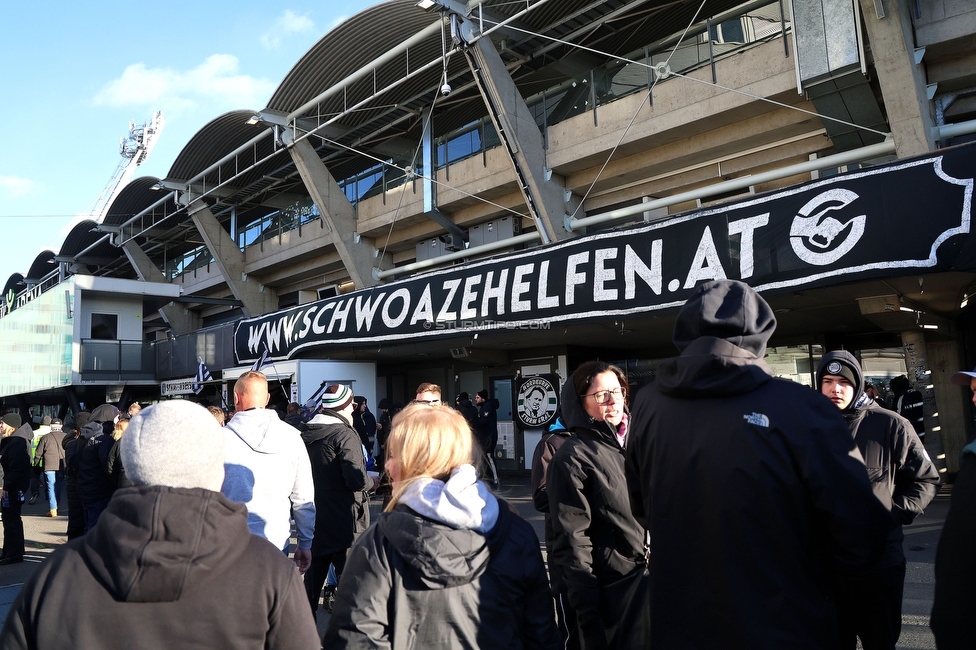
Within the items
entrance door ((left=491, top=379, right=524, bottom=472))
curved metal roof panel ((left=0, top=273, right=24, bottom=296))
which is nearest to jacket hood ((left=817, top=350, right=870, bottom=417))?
entrance door ((left=491, top=379, right=524, bottom=472))

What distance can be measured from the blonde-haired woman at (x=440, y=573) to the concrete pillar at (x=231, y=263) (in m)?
22.1

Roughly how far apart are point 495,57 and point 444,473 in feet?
42.3

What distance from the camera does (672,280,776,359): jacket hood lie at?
6.97 ft

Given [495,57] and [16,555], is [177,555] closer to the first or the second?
[16,555]

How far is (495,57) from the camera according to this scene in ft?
44.6

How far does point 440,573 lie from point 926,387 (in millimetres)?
10629

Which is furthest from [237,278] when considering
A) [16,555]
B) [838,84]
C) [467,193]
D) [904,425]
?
[904,425]

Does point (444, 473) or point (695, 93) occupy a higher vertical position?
point (695, 93)

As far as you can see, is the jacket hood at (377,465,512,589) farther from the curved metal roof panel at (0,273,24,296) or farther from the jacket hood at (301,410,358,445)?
the curved metal roof panel at (0,273,24,296)

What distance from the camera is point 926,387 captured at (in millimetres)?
10047

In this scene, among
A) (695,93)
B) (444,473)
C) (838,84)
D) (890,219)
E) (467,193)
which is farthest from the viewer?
(467,193)

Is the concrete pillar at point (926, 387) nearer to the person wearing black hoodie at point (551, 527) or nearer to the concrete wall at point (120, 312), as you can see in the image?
the person wearing black hoodie at point (551, 527)

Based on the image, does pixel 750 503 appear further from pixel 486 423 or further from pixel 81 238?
pixel 81 238

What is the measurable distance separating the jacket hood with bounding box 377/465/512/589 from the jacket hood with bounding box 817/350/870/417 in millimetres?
2902
